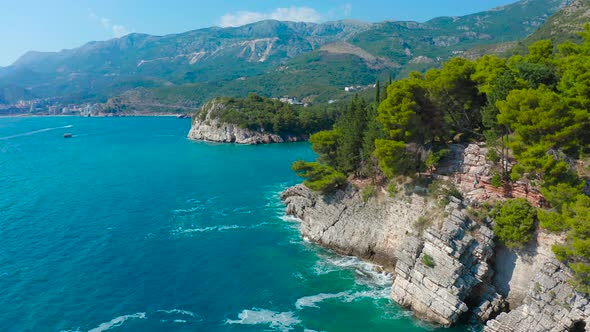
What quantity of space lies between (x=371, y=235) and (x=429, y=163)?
390 inches

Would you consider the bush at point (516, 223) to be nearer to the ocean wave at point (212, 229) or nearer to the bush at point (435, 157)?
the bush at point (435, 157)

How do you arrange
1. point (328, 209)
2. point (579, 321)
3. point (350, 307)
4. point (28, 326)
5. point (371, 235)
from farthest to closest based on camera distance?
point (328, 209)
point (371, 235)
point (350, 307)
point (28, 326)
point (579, 321)

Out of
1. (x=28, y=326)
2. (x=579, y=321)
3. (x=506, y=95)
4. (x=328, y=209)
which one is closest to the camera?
(x=579, y=321)

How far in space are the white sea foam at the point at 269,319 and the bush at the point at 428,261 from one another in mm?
11634

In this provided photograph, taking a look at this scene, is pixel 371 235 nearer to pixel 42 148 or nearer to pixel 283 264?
pixel 283 264

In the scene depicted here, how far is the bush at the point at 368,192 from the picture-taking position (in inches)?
1841

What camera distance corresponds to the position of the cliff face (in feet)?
454

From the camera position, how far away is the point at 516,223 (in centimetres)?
3331

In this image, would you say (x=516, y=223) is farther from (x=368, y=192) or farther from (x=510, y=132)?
(x=368, y=192)

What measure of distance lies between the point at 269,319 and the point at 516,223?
21.9 meters

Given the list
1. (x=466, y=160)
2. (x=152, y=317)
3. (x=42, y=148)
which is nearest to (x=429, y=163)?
(x=466, y=160)

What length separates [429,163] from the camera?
4169cm

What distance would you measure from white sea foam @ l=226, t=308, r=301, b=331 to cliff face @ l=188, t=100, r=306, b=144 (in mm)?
105328

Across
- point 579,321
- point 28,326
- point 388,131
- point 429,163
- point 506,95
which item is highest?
point 506,95
